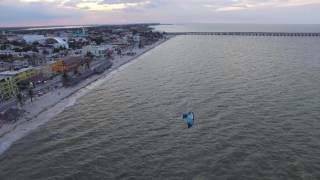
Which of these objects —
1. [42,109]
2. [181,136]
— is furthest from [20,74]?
[181,136]

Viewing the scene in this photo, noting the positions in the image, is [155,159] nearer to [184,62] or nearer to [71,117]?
[71,117]

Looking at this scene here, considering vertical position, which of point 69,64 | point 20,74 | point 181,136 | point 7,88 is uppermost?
point 69,64

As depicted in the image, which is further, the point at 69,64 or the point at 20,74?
the point at 69,64

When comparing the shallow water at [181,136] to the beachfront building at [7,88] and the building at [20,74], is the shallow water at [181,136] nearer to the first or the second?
the beachfront building at [7,88]

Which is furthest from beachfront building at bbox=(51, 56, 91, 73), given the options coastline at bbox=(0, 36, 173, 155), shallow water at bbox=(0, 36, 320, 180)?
shallow water at bbox=(0, 36, 320, 180)

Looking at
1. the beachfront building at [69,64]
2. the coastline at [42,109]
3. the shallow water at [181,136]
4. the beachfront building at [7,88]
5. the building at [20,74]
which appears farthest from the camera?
the beachfront building at [69,64]

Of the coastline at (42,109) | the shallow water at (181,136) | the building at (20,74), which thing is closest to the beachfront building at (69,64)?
the coastline at (42,109)

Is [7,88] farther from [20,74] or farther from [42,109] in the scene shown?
[20,74]
